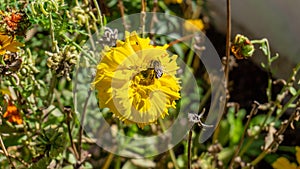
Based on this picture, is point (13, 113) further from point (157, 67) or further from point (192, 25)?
point (192, 25)

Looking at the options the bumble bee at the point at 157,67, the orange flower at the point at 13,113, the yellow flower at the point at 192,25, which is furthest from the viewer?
the yellow flower at the point at 192,25

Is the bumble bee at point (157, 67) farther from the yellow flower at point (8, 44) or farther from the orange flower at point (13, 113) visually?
the orange flower at point (13, 113)

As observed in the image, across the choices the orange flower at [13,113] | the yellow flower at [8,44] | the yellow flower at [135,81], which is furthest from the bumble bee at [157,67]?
the orange flower at [13,113]

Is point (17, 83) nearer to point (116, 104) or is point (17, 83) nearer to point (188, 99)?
point (116, 104)

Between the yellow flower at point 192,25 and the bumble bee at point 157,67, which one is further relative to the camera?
the yellow flower at point 192,25

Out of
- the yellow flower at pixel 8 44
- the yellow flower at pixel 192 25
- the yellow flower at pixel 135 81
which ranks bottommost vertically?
the yellow flower at pixel 192 25

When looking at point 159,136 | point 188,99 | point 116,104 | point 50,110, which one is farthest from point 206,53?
point 116,104

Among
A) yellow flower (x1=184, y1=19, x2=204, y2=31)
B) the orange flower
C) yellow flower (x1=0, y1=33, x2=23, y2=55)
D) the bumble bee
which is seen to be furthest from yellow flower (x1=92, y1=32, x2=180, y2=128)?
yellow flower (x1=184, y1=19, x2=204, y2=31)

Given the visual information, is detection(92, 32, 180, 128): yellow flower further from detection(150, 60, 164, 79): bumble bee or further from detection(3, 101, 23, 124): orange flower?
detection(3, 101, 23, 124): orange flower
